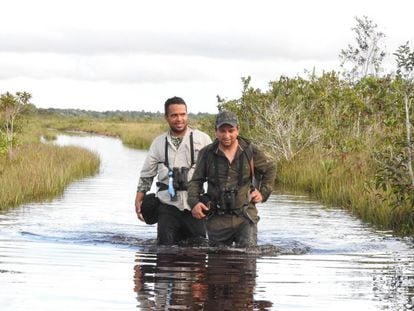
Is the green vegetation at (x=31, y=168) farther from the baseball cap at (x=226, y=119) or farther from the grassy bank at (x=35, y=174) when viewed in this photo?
the baseball cap at (x=226, y=119)

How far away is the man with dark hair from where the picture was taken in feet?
36.0

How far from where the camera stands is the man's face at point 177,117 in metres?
10.8

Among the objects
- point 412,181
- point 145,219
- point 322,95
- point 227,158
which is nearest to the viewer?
point 227,158

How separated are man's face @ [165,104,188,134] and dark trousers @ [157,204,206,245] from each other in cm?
91

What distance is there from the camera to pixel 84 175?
27234 millimetres

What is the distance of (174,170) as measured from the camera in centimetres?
1103

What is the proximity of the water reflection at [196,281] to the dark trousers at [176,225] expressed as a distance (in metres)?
0.19

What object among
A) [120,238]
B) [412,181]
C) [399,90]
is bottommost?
[120,238]

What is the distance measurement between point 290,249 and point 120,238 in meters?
2.54

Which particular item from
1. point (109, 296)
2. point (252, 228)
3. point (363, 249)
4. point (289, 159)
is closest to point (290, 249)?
point (363, 249)

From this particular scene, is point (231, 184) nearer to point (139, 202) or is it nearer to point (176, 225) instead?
point (176, 225)

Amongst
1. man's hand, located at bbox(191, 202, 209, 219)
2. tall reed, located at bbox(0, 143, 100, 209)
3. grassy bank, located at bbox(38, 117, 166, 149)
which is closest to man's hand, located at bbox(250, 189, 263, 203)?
man's hand, located at bbox(191, 202, 209, 219)

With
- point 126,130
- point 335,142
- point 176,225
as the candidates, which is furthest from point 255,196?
point 126,130

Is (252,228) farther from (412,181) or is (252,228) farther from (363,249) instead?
(412,181)
